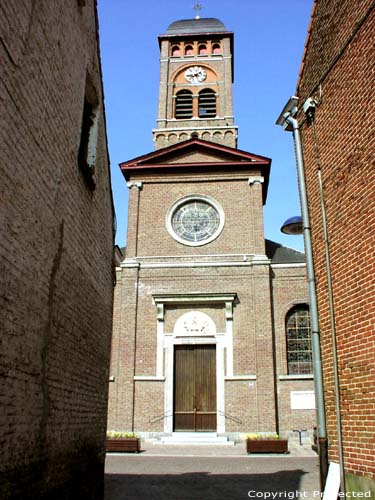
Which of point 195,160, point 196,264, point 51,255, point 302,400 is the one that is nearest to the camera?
point 51,255

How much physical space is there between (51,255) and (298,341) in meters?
14.6

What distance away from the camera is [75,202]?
6.70 meters

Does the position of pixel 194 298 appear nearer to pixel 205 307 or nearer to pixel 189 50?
pixel 205 307

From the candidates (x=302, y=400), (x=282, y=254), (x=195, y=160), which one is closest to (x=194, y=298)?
(x=282, y=254)

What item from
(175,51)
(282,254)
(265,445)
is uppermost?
(175,51)

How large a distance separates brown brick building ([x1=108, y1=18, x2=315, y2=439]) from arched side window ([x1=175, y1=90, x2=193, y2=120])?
2999mm

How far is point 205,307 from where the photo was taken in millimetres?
18625

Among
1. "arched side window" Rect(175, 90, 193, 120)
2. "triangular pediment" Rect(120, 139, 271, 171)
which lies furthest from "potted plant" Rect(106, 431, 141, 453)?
"arched side window" Rect(175, 90, 193, 120)

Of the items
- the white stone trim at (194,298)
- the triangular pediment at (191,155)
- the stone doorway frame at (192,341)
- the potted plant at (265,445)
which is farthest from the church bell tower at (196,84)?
the potted plant at (265,445)

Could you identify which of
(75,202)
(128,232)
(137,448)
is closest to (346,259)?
(75,202)

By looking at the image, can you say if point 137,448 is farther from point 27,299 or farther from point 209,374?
point 27,299

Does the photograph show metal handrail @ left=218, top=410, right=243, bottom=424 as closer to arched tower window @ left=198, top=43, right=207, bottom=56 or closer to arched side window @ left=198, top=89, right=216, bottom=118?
arched side window @ left=198, top=89, right=216, bottom=118

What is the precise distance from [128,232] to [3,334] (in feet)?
52.3

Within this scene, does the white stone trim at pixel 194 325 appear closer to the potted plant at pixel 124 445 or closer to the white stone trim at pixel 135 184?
the potted plant at pixel 124 445
